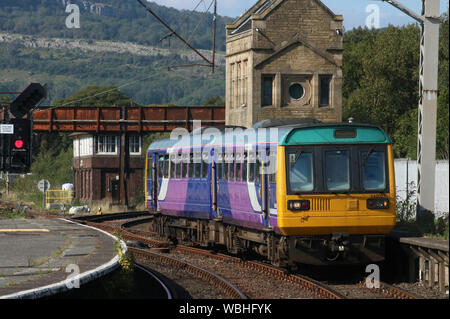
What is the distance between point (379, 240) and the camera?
1762 centimetres

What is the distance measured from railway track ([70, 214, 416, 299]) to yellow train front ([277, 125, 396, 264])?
2.20 ft

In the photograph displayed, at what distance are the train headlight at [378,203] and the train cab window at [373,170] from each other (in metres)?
0.22

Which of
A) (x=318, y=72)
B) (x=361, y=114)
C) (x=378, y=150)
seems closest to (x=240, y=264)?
(x=378, y=150)

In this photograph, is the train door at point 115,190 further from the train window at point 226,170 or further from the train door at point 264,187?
the train door at point 264,187

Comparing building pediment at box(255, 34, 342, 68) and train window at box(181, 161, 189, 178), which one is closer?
train window at box(181, 161, 189, 178)

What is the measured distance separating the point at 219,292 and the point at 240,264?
3999mm

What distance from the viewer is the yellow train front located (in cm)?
1720

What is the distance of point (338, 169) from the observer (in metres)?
17.4

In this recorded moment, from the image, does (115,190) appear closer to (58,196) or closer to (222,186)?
(58,196)

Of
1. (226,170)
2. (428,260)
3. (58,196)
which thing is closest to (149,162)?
(226,170)

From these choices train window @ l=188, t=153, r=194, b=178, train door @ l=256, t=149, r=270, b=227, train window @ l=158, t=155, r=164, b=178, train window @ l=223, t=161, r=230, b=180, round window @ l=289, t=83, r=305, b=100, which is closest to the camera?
train door @ l=256, t=149, r=270, b=227

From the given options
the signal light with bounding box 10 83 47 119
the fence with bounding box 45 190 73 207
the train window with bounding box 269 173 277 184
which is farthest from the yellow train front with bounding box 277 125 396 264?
the fence with bounding box 45 190 73 207

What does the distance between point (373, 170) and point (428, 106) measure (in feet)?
9.35

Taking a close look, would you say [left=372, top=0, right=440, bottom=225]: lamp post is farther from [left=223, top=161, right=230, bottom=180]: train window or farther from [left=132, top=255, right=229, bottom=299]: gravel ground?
[left=132, top=255, right=229, bottom=299]: gravel ground
